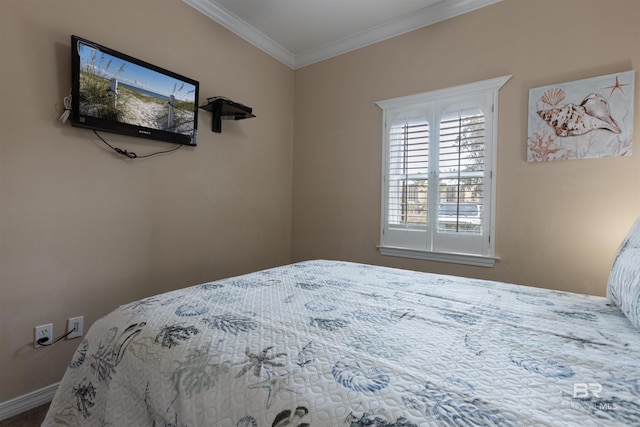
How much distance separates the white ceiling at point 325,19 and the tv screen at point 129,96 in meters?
0.75

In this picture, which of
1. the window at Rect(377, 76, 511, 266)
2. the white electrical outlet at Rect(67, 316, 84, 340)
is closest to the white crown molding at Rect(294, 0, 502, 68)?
the window at Rect(377, 76, 511, 266)

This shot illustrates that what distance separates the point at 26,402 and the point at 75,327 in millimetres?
400

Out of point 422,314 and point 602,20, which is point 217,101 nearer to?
point 422,314

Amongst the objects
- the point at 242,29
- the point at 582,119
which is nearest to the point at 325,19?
the point at 242,29

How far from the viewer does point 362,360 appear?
0.74 m

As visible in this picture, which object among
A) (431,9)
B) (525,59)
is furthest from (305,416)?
(431,9)

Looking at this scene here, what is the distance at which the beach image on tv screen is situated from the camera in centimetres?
171

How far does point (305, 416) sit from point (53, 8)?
2.32 metres

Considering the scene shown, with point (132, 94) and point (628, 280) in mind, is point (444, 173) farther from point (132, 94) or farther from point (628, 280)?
point (132, 94)

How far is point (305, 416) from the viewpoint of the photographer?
586 mm

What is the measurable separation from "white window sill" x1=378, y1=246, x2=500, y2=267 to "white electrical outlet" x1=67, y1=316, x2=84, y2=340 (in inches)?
87.4

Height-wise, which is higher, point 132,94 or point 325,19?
point 325,19

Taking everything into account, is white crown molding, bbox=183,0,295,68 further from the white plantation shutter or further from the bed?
the bed

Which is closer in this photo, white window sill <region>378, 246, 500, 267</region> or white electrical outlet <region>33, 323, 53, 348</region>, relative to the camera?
white electrical outlet <region>33, 323, 53, 348</region>
